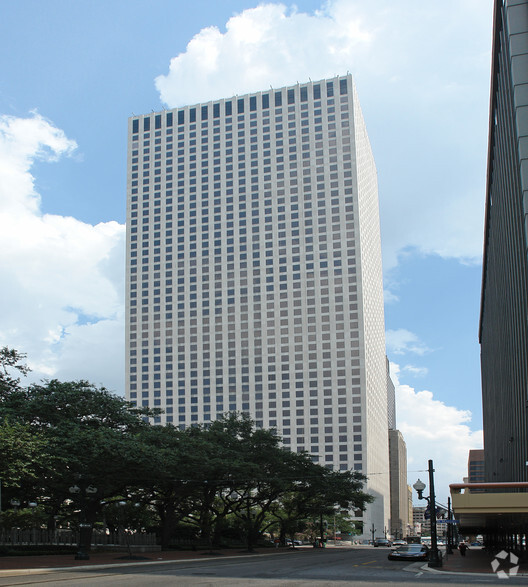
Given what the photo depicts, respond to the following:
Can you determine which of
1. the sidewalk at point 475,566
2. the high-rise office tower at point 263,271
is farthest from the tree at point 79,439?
the high-rise office tower at point 263,271

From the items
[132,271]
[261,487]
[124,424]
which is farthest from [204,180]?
[124,424]

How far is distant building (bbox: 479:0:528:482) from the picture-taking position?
42938mm

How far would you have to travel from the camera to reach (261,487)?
2864 inches

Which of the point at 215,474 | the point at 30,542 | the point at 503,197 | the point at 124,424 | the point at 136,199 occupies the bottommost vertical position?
the point at 30,542

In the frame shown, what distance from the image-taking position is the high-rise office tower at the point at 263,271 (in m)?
165

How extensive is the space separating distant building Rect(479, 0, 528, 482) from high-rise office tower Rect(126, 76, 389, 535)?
81.8m

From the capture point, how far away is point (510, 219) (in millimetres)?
57250

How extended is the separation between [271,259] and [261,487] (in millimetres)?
104792

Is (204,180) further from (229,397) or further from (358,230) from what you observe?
(229,397)

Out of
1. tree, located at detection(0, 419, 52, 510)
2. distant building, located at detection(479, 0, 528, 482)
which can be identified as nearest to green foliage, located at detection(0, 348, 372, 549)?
tree, located at detection(0, 419, 52, 510)

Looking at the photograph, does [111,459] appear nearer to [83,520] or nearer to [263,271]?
[83,520]

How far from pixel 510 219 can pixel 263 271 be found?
117520 millimetres

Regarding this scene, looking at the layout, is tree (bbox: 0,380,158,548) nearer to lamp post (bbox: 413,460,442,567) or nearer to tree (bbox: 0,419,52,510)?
tree (bbox: 0,419,52,510)

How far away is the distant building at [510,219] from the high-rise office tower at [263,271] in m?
81.8
